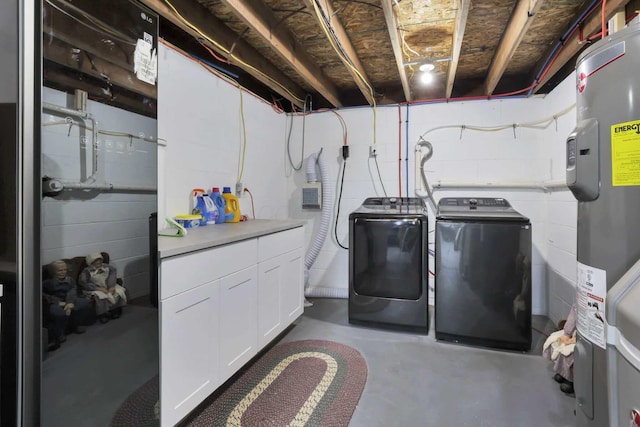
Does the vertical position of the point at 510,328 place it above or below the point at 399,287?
below

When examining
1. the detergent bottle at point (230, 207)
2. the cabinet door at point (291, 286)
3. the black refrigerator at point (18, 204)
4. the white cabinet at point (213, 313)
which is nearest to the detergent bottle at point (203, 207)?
the detergent bottle at point (230, 207)

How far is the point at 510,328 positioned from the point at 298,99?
289 centimetres

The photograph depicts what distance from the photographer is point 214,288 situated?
1.60 m

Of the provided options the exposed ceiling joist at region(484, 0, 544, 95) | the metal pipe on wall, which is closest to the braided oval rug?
the metal pipe on wall

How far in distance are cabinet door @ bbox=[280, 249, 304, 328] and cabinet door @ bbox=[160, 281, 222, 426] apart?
79cm

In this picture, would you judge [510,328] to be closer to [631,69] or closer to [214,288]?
[631,69]

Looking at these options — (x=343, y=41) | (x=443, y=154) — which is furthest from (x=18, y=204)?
(x=443, y=154)

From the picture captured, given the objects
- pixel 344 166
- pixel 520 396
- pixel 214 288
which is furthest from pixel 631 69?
pixel 344 166

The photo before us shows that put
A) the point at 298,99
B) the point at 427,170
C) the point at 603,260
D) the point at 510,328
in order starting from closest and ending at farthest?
the point at 603,260
the point at 510,328
the point at 427,170
the point at 298,99

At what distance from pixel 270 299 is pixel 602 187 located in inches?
72.0

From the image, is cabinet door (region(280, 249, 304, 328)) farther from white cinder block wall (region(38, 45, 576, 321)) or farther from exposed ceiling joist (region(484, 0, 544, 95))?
exposed ceiling joist (region(484, 0, 544, 95))

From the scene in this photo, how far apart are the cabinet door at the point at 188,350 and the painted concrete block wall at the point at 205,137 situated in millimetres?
704

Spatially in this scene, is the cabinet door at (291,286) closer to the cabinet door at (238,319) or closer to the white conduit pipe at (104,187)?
the cabinet door at (238,319)

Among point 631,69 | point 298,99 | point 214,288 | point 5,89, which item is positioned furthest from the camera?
point 298,99
